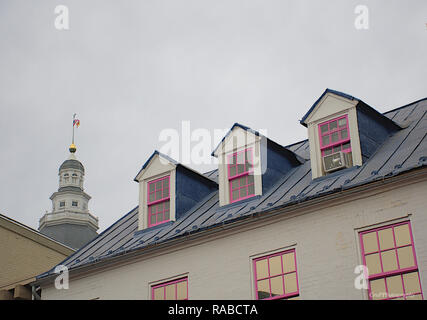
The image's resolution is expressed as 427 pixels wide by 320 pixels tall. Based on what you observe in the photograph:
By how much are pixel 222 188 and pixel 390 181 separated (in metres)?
5.86

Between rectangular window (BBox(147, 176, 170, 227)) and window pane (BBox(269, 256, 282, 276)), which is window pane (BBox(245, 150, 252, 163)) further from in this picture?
window pane (BBox(269, 256, 282, 276))

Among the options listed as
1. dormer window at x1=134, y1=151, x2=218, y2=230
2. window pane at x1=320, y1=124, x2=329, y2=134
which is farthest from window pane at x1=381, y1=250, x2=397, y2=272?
dormer window at x1=134, y1=151, x2=218, y2=230

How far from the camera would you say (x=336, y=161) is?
20031mm

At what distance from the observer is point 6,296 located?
Result: 24188 mm

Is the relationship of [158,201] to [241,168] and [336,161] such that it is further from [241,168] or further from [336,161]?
[336,161]

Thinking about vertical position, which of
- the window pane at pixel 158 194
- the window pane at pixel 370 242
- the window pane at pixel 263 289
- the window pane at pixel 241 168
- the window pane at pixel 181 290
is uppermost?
the window pane at pixel 241 168

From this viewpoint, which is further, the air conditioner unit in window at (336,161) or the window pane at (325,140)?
the window pane at (325,140)

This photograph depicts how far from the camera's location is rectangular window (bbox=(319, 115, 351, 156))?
20438 mm

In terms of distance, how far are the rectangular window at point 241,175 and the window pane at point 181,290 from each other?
114 inches

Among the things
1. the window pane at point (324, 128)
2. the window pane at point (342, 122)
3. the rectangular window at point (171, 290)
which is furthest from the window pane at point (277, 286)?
the window pane at point (342, 122)

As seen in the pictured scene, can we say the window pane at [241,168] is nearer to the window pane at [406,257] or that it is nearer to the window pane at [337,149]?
the window pane at [337,149]

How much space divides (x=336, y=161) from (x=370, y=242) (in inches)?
119

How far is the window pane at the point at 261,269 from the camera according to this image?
1920cm
